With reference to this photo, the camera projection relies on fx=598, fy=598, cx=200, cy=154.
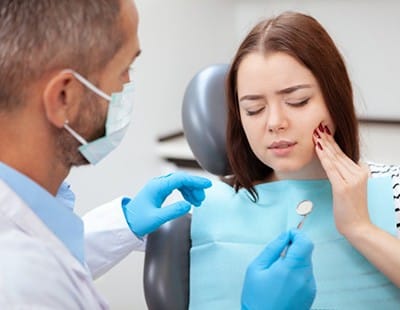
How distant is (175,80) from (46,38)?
1636mm

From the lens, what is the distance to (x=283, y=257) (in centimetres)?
108

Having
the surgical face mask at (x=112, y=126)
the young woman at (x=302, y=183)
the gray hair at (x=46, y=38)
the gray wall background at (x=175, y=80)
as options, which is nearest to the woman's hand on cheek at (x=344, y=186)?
the young woman at (x=302, y=183)

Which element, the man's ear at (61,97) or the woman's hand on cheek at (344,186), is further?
the woman's hand on cheek at (344,186)

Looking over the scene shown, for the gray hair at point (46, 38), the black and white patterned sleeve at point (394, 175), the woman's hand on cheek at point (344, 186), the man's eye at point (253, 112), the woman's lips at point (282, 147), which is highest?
the gray hair at point (46, 38)

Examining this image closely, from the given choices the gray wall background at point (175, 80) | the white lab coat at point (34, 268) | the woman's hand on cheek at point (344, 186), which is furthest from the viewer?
the gray wall background at point (175, 80)

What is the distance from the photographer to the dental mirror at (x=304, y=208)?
130 cm

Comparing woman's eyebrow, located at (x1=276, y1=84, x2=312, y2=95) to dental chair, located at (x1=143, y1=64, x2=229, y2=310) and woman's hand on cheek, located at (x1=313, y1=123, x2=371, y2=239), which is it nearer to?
woman's hand on cheek, located at (x1=313, y1=123, x2=371, y2=239)

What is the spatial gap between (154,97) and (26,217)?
153 centimetres

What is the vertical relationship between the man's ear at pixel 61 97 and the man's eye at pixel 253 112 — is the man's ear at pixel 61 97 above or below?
above

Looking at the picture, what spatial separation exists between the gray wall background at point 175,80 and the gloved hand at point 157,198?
812 millimetres

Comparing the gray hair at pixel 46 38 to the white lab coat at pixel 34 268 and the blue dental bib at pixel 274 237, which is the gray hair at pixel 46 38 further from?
the blue dental bib at pixel 274 237

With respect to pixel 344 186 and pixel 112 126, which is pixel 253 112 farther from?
pixel 112 126

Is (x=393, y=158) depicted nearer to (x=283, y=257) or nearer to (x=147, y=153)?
(x=147, y=153)

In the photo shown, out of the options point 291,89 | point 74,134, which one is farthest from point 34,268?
point 291,89
